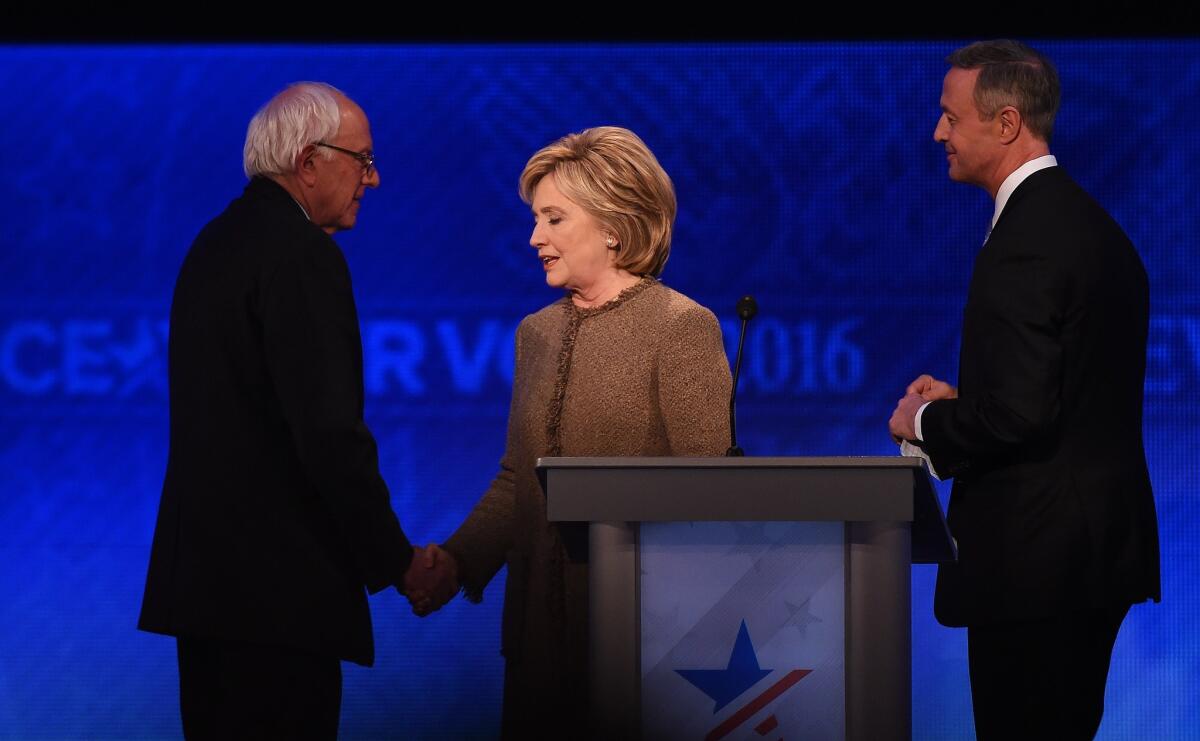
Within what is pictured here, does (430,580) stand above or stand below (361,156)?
below

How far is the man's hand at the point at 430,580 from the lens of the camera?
2635 millimetres

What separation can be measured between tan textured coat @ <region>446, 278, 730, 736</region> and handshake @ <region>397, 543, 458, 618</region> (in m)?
0.05

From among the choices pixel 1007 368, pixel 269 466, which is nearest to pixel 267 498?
pixel 269 466

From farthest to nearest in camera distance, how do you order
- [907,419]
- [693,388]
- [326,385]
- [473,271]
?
[473,271], [693,388], [907,419], [326,385]

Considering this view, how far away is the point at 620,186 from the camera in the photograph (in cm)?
277

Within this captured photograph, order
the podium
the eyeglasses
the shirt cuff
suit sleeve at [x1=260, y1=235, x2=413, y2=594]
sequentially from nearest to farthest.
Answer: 1. the podium
2. suit sleeve at [x1=260, y1=235, x2=413, y2=594]
3. the shirt cuff
4. the eyeglasses

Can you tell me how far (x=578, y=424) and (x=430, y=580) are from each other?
15.7 inches

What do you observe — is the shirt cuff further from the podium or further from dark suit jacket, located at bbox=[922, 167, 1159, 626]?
the podium

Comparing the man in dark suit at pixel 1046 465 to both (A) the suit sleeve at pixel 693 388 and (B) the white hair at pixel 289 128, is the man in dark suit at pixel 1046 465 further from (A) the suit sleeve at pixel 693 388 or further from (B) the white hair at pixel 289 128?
(B) the white hair at pixel 289 128

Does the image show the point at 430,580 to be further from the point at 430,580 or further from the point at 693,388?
the point at 693,388

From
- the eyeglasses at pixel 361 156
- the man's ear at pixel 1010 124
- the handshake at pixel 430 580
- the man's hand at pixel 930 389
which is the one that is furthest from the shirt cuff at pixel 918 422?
the eyeglasses at pixel 361 156

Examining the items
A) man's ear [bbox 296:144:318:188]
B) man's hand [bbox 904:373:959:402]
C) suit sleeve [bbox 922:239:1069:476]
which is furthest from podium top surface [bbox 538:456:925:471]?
man's ear [bbox 296:144:318:188]

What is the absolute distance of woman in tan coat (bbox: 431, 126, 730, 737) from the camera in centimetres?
260

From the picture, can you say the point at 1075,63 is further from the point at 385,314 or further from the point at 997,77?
the point at 385,314
